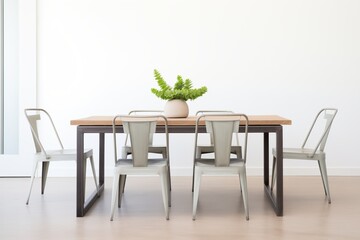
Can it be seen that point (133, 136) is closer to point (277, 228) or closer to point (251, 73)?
point (277, 228)

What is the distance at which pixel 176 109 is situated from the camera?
11.5 ft

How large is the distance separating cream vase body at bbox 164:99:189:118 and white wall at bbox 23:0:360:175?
1.36 meters

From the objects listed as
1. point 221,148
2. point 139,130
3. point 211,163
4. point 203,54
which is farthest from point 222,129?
point 203,54

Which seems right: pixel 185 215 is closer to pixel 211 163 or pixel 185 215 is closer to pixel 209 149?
pixel 211 163

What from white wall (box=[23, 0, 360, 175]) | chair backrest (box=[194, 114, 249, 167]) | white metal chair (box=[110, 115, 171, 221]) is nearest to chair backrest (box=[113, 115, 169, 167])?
white metal chair (box=[110, 115, 171, 221])

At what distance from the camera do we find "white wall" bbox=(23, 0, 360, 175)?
4887mm

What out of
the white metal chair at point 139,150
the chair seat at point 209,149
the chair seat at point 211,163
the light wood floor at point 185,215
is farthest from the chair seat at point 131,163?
the chair seat at point 209,149

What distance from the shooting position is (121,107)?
16.1ft

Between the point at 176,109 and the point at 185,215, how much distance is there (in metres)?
0.90

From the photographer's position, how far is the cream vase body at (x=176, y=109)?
352 cm

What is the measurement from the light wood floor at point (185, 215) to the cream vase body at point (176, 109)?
768mm

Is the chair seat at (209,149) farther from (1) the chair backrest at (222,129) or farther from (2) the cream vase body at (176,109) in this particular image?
(1) the chair backrest at (222,129)

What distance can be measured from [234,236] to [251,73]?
265cm

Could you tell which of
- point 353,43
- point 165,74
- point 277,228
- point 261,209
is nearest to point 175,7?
point 165,74
